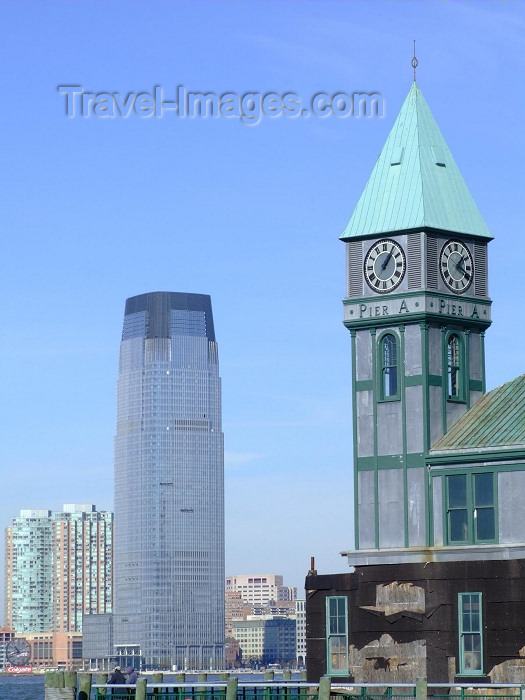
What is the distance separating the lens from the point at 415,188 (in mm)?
58344

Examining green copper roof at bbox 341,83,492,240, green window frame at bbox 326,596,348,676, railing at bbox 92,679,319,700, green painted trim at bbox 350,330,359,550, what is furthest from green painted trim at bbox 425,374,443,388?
railing at bbox 92,679,319,700

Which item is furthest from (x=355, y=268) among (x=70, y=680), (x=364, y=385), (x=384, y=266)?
(x=70, y=680)

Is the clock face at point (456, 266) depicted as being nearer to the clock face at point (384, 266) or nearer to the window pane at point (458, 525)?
the clock face at point (384, 266)

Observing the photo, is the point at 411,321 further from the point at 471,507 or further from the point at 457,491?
the point at 471,507

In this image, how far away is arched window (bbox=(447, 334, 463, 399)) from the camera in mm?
58031

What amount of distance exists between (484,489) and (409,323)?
6.59 meters

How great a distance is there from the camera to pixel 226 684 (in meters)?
51.2

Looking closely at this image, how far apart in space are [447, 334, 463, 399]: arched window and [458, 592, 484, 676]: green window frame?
7.68 meters

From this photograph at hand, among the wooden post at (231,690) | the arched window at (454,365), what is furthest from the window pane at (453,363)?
the wooden post at (231,690)

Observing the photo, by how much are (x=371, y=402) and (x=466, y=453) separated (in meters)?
4.53

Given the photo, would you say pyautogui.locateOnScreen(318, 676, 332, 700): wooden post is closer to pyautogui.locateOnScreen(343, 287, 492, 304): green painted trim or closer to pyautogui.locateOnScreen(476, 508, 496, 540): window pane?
pyautogui.locateOnScreen(476, 508, 496, 540): window pane

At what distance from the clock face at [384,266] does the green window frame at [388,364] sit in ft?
5.69

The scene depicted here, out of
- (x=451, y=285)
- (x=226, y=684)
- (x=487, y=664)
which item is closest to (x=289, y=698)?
(x=226, y=684)

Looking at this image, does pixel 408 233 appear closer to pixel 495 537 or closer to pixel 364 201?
pixel 364 201
